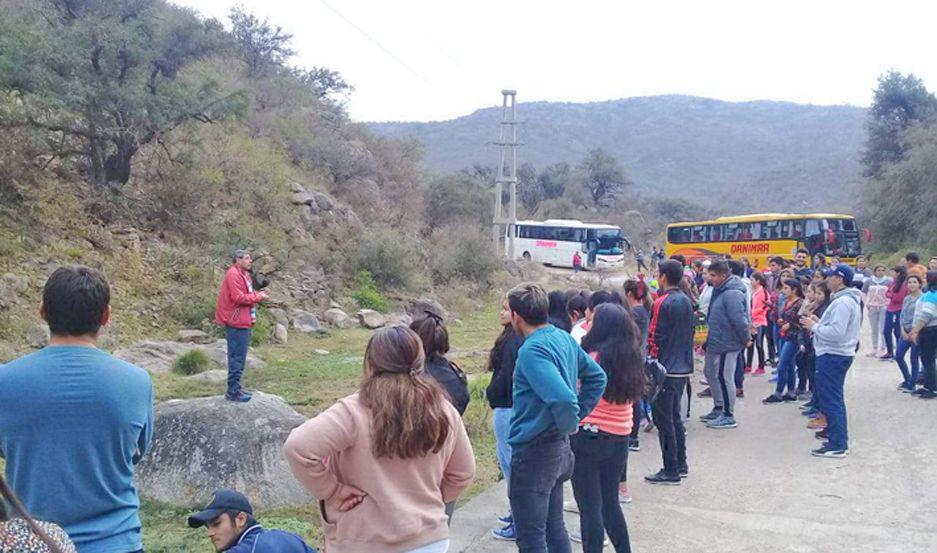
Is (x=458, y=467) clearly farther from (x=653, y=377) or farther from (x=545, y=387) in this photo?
(x=653, y=377)

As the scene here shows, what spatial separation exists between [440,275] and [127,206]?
35.2 feet

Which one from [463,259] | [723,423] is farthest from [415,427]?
[463,259]

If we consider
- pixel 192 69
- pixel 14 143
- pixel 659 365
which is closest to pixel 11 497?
pixel 659 365

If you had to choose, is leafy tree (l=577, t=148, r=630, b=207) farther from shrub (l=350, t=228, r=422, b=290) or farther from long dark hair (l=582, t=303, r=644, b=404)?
long dark hair (l=582, t=303, r=644, b=404)

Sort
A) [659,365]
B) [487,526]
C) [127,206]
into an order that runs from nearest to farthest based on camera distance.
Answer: [487,526], [659,365], [127,206]

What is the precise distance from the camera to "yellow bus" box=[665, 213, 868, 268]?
1201 inches

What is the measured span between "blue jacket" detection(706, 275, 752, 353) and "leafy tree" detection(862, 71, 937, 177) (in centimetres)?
4327

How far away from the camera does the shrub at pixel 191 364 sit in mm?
12305

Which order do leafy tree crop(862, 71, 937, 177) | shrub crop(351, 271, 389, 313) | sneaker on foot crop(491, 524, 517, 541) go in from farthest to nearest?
leafy tree crop(862, 71, 937, 177), shrub crop(351, 271, 389, 313), sneaker on foot crop(491, 524, 517, 541)

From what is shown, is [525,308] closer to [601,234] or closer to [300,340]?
[300,340]

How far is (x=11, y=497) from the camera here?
1870 mm

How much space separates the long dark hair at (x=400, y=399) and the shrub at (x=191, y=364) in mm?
10279

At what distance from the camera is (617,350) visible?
4.89 metres

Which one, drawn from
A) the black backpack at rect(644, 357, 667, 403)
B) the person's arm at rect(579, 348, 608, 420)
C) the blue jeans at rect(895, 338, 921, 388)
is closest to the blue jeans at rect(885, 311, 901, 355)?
the blue jeans at rect(895, 338, 921, 388)
